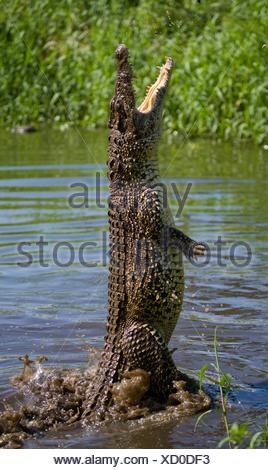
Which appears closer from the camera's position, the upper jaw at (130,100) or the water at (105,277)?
the water at (105,277)

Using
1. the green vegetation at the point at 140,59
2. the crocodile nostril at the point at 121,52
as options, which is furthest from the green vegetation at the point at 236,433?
the green vegetation at the point at 140,59

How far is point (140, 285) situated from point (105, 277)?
323 cm

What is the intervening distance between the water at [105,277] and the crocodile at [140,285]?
0.33m

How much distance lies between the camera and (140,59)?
17.0 metres

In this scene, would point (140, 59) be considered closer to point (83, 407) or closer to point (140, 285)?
point (140, 285)

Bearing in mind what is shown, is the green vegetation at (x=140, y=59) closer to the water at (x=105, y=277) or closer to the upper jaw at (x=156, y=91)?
the water at (x=105, y=277)

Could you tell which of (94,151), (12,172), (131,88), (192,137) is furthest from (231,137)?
(131,88)

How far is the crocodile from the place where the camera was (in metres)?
5.82

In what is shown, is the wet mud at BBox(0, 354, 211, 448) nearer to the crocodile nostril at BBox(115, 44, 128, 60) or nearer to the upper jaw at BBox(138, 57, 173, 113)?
the upper jaw at BBox(138, 57, 173, 113)

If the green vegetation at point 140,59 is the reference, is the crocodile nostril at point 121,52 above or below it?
below

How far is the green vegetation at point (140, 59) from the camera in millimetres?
15297

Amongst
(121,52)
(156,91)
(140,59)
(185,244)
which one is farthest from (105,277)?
(140,59)

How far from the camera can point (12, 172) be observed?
14.0 metres

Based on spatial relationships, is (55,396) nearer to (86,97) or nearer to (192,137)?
(192,137)
